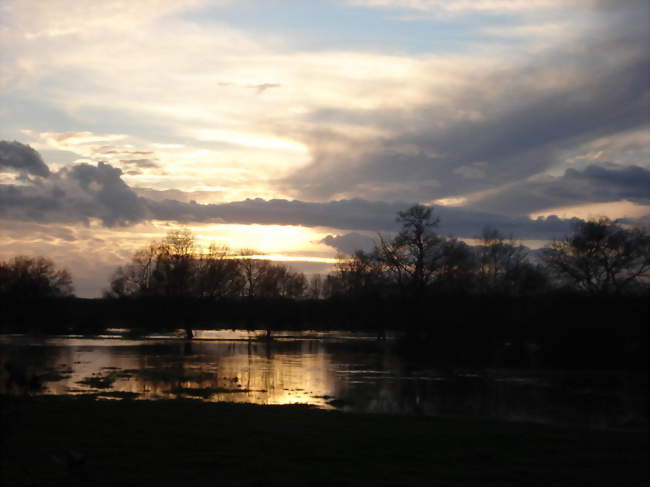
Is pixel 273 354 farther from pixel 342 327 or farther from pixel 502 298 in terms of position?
pixel 342 327

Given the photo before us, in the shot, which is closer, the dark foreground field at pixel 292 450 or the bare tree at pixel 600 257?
the dark foreground field at pixel 292 450

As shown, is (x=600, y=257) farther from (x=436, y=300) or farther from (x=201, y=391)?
(x=201, y=391)

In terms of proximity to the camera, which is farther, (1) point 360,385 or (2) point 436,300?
(2) point 436,300

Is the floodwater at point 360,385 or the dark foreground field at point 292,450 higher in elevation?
the dark foreground field at point 292,450

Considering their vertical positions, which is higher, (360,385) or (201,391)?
(201,391)

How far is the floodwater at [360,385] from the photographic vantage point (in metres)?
24.2

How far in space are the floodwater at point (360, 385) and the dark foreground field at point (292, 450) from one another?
73.5 inches

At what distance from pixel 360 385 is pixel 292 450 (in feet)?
59.3

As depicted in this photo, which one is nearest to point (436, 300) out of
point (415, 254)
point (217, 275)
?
point (415, 254)

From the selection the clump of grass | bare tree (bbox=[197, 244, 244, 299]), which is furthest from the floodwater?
bare tree (bbox=[197, 244, 244, 299])

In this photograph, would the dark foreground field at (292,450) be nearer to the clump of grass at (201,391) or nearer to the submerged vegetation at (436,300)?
the clump of grass at (201,391)

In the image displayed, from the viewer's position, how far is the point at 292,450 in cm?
1454

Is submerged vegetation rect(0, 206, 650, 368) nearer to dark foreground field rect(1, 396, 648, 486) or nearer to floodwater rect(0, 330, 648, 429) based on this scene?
floodwater rect(0, 330, 648, 429)

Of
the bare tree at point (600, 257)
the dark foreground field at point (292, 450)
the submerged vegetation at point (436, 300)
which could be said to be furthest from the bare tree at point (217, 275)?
the dark foreground field at point (292, 450)
